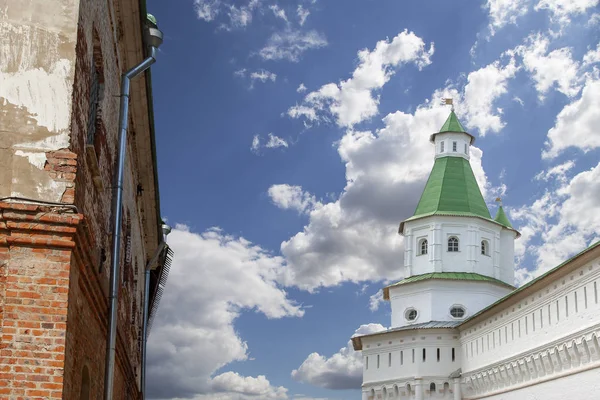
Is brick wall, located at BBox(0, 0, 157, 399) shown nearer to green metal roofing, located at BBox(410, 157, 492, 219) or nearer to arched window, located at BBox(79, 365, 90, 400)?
arched window, located at BBox(79, 365, 90, 400)

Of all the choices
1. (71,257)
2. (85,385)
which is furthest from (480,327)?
(71,257)

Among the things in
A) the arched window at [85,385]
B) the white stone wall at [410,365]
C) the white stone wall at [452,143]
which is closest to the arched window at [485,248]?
the white stone wall at [452,143]

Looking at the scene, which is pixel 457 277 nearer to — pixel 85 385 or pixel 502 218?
pixel 502 218

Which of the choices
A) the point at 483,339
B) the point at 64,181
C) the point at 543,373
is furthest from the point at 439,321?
the point at 64,181

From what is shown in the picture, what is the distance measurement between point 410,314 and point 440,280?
2.66 metres

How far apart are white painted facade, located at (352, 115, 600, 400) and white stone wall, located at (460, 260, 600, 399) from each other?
33 millimetres

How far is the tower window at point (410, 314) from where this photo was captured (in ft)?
149

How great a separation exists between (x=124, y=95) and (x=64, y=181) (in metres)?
2.85

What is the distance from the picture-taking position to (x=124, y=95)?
10172 mm

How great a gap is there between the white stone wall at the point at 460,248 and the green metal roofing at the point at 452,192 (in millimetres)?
560

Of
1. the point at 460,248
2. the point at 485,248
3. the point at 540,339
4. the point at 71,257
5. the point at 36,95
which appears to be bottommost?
the point at 71,257

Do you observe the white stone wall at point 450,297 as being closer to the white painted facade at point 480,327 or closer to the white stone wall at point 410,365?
the white painted facade at point 480,327

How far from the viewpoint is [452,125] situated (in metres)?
50.4

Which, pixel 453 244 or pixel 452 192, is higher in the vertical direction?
pixel 452 192
